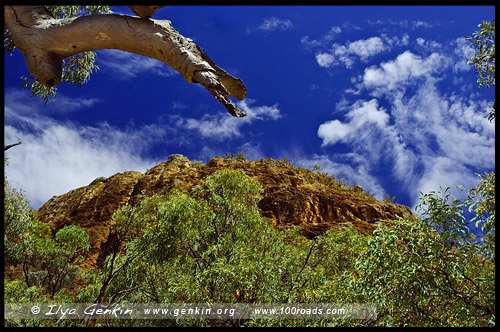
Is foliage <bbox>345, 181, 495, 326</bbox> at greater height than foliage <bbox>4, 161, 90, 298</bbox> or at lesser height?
lesser

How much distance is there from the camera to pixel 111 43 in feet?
16.4

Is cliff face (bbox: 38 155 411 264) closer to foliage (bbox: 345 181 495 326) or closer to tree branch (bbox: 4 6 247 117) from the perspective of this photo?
foliage (bbox: 345 181 495 326)

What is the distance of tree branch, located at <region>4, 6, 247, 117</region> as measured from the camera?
4.48 m

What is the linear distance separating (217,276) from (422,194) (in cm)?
449

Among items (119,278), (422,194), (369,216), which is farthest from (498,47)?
(369,216)

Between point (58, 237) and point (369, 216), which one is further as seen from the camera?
point (369, 216)

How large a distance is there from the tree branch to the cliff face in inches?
854

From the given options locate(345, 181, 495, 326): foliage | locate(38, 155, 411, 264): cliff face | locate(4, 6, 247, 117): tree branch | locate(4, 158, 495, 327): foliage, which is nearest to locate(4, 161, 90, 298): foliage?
locate(4, 158, 495, 327): foliage

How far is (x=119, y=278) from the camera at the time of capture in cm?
1091

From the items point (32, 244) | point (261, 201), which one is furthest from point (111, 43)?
point (261, 201)

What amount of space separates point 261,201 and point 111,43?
24292 millimetres

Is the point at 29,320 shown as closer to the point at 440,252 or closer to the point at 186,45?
the point at 186,45

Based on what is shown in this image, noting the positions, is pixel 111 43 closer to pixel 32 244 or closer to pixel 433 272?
pixel 433 272

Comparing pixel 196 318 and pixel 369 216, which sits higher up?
pixel 369 216
